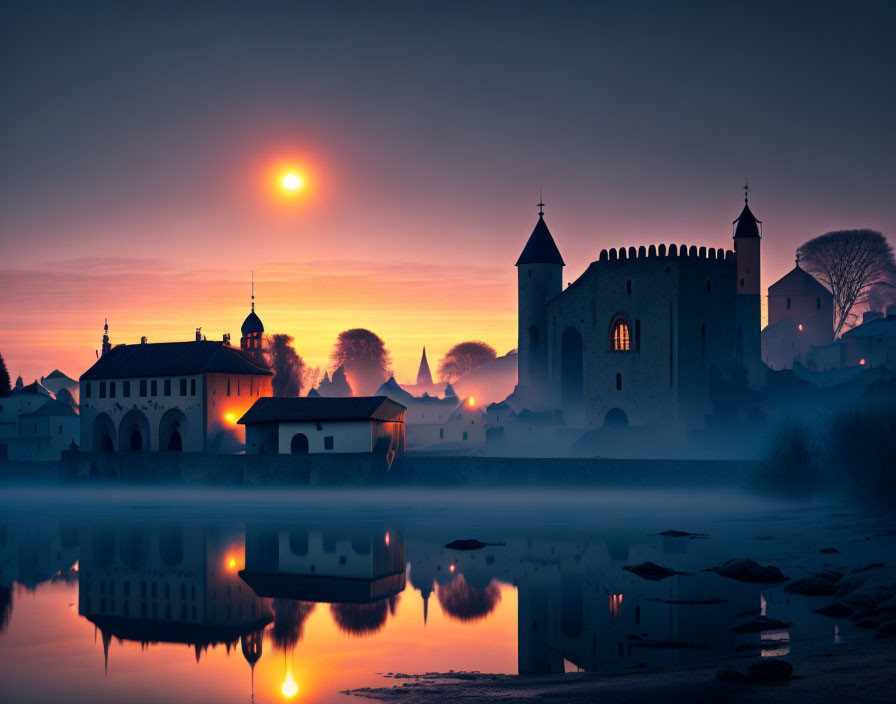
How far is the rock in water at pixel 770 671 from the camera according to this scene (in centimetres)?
1634

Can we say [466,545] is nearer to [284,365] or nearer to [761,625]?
[761,625]

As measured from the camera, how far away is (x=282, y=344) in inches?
4136

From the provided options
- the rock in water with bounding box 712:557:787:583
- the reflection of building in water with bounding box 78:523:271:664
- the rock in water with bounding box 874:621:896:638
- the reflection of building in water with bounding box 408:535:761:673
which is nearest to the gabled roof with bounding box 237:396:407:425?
the reflection of building in water with bounding box 78:523:271:664

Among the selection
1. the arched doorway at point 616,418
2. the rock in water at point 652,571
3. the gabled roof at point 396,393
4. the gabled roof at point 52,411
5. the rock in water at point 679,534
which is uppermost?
the gabled roof at point 396,393

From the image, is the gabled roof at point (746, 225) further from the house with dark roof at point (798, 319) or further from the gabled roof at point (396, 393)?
the gabled roof at point (396, 393)

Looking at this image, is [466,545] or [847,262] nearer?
[466,545]

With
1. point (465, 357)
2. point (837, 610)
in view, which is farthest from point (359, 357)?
point (837, 610)

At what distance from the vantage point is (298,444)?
58844 millimetres

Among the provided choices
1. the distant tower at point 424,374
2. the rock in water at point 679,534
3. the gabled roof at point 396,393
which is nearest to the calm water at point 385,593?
the rock in water at point 679,534

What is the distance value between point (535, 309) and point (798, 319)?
28158 millimetres

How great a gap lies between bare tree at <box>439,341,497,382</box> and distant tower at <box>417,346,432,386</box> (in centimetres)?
1640

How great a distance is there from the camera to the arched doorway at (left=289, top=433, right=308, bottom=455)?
58.7m

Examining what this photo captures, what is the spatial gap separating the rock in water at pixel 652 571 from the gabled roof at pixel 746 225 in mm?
39549

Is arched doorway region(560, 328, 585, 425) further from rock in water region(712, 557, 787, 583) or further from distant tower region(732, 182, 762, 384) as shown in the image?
rock in water region(712, 557, 787, 583)
